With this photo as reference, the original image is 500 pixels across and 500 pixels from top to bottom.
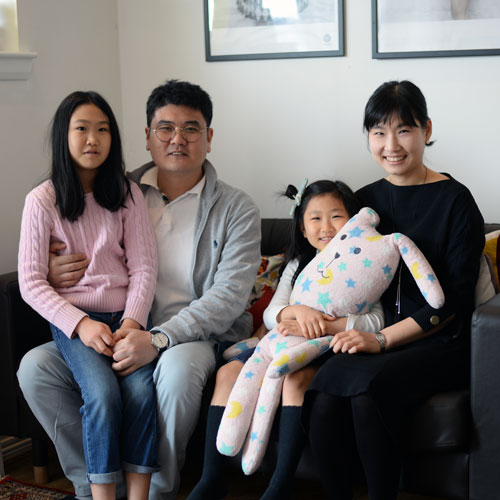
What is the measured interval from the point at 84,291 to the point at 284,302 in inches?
22.5

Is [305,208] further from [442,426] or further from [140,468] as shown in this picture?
[140,468]

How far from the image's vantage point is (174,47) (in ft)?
9.77

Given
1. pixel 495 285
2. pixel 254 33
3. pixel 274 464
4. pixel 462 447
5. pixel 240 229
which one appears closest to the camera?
pixel 462 447

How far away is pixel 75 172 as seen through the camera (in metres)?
2.10

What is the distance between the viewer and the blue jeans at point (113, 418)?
184 cm

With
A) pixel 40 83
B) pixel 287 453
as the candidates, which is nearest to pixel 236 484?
pixel 287 453

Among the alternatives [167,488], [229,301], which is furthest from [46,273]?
[167,488]

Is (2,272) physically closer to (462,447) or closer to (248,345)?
(248,345)

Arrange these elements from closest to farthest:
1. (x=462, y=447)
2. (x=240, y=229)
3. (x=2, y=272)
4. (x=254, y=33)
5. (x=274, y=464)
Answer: (x=462, y=447) → (x=274, y=464) → (x=240, y=229) → (x=2, y=272) → (x=254, y=33)

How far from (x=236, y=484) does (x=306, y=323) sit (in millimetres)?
643

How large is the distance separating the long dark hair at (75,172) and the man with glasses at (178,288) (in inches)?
5.5

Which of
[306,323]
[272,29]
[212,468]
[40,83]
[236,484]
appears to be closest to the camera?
[212,468]

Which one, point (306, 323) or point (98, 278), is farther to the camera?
point (98, 278)

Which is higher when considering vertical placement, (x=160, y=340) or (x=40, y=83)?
(x=40, y=83)
